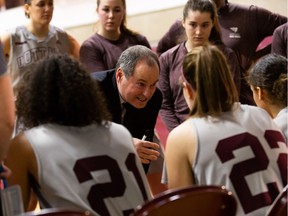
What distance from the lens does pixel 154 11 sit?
5922 mm

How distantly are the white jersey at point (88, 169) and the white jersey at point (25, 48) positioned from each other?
1.72 m

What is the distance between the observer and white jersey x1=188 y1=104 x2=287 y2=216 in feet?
7.38

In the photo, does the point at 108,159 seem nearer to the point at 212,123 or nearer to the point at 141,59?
the point at 212,123

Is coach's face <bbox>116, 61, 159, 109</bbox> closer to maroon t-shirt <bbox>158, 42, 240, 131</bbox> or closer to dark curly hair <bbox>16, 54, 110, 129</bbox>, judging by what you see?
maroon t-shirt <bbox>158, 42, 240, 131</bbox>

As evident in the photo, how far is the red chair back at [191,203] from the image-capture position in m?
1.90

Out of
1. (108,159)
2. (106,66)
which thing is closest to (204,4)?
(106,66)

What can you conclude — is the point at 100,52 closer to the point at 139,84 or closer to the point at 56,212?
the point at 139,84

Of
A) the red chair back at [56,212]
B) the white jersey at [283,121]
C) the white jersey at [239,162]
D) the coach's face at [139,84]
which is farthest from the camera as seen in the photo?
the coach's face at [139,84]

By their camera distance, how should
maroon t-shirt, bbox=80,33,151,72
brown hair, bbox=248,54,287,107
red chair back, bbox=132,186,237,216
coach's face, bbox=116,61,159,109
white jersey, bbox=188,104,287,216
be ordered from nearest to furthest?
red chair back, bbox=132,186,237,216, white jersey, bbox=188,104,287,216, brown hair, bbox=248,54,287,107, coach's face, bbox=116,61,159,109, maroon t-shirt, bbox=80,33,151,72

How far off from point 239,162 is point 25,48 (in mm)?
2003

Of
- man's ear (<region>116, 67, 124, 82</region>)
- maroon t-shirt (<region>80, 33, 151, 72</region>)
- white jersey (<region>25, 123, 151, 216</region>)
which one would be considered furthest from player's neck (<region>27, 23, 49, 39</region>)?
white jersey (<region>25, 123, 151, 216</region>)

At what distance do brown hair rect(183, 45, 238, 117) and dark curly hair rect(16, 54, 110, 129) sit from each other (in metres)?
0.35

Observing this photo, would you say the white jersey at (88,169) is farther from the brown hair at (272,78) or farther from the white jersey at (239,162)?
the brown hair at (272,78)

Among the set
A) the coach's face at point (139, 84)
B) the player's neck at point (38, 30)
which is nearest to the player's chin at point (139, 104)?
the coach's face at point (139, 84)
